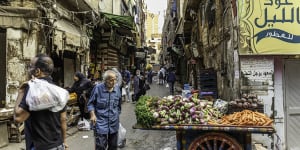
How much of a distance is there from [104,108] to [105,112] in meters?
0.06

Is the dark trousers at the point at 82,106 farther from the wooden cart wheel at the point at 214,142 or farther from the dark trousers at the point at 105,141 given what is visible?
the wooden cart wheel at the point at 214,142

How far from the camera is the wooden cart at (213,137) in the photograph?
522 cm

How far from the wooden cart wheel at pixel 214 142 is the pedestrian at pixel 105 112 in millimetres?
1266

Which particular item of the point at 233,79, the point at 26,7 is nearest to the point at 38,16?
the point at 26,7

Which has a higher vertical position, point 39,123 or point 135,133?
point 39,123

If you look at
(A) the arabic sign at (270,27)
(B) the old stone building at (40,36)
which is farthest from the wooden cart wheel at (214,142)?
(B) the old stone building at (40,36)

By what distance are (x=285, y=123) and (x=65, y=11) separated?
7225mm

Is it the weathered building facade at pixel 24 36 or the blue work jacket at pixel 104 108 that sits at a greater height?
the weathered building facade at pixel 24 36

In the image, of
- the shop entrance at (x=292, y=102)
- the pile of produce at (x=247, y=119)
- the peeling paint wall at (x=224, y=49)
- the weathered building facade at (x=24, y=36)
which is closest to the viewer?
the pile of produce at (x=247, y=119)

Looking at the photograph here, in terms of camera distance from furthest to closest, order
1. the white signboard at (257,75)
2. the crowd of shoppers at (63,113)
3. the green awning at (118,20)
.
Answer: the green awning at (118,20)
the white signboard at (257,75)
the crowd of shoppers at (63,113)

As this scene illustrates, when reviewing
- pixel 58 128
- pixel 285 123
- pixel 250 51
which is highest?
pixel 250 51

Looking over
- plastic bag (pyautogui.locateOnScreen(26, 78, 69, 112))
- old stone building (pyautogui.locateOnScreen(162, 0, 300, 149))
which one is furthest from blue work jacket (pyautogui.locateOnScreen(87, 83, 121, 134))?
old stone building (pyautogui.locateOnScreen(162, 0, 300, 149))

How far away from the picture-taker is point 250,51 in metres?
6.84

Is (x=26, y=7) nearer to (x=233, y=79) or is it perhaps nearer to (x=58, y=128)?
(x=233, y=79)
